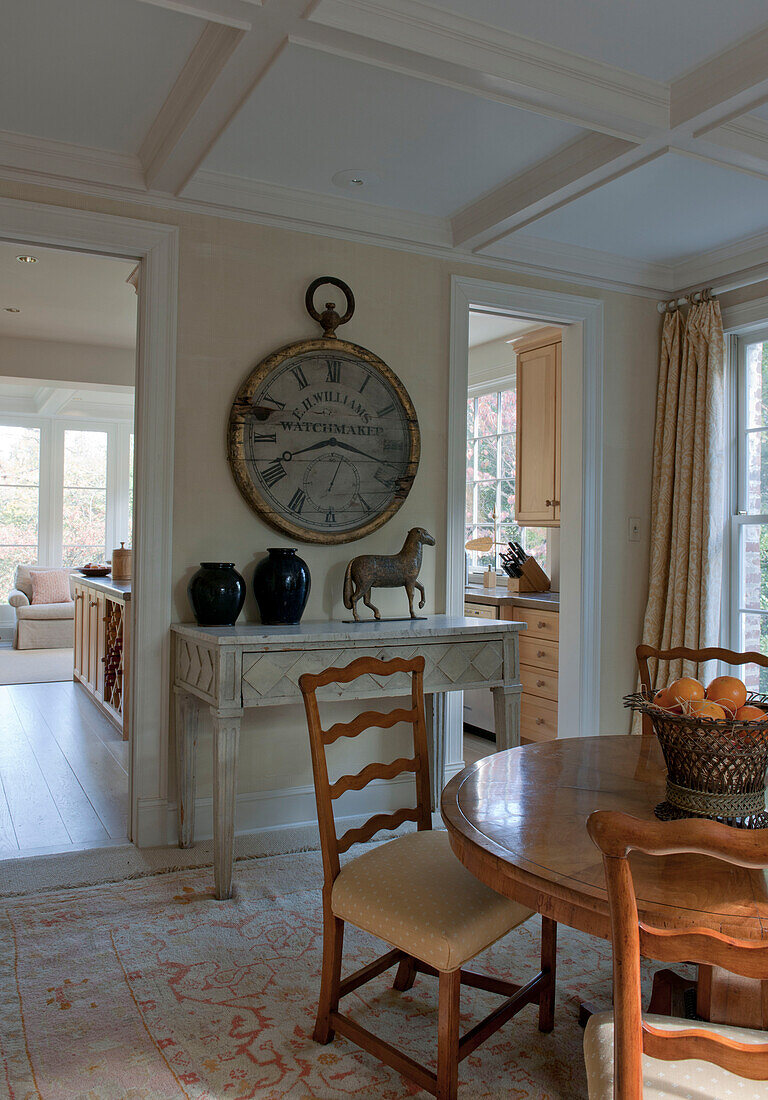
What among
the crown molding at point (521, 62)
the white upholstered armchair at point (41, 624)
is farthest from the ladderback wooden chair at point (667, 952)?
the white upholstered armchair at point (41, 624)

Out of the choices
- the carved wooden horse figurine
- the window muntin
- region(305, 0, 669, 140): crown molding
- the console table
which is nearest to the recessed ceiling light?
region(305, 0, 669, 140): crown molding

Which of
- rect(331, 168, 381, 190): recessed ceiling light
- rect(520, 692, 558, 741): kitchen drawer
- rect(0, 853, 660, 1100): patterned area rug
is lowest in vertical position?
rect(0, 853, 660, 1100): patterned area rug

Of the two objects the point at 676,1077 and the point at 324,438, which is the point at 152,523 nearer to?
the point at 324,438

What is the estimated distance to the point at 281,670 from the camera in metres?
2.97

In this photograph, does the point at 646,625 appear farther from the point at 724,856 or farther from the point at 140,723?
the point at 724,856

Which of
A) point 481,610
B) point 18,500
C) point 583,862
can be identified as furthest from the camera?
point 18,500

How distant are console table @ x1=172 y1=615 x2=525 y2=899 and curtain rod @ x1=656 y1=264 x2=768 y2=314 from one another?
205 centimetres

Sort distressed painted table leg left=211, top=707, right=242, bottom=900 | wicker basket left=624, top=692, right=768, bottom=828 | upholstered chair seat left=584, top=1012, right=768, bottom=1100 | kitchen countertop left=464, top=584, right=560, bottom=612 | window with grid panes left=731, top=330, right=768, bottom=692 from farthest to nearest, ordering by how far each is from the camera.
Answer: kitchen countertop left=464, top=584, right=560, bottom=612 → window with grid panes left=731, top=330, right=768, bottom=692 → distressed painted table leg left=211, top=707, right=242, bottom=900 → wicker basket left=624, top=692, right=768, bottom=828 → upholstered chair seat left=584, top=1012, right=768, bottom=1100

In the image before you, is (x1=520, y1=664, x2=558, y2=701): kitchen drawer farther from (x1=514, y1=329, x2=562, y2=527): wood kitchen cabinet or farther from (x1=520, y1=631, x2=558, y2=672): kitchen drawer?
(x1=514, y1=329, x2=562, y2=527): wood kitchen cabinet

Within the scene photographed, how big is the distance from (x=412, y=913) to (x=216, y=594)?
5.51 feet

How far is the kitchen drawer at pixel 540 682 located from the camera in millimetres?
4742

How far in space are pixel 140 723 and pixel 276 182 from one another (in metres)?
2.21

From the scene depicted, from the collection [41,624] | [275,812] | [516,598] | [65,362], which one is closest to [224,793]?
[275,812]

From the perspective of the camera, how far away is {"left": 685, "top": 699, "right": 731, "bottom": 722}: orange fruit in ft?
5.19
